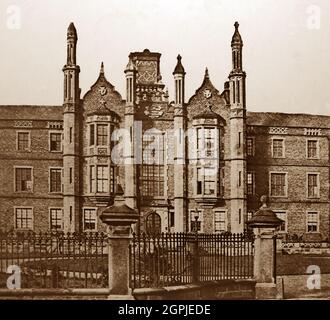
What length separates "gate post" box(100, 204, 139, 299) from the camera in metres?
11.2

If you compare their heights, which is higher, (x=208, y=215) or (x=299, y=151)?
(x=299, y=151)

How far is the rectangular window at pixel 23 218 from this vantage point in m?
18.4

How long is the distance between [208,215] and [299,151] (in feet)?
14.6

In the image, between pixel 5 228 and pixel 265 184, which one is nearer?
pixel 5 228

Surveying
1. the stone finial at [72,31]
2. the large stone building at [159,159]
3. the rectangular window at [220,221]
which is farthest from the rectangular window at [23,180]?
the rectangular window at [220,221]

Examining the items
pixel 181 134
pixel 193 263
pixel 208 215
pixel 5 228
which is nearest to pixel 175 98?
pixel 181 134

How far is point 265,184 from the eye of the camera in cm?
2158

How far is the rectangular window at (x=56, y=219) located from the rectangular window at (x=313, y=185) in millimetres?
8477

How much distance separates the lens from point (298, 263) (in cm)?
1664

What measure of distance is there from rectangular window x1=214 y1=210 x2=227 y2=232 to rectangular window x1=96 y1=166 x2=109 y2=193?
12.5 ft

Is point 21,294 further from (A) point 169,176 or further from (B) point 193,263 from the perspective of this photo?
(A) point 169,176

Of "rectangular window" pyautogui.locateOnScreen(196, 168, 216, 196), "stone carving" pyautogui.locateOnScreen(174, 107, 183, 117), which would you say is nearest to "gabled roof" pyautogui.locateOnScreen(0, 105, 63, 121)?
"stone carving" pyautogui.locateOnScreen(174, 107, 183, 117)

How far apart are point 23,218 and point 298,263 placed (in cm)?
834

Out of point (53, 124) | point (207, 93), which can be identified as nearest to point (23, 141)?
point (53, 124)
